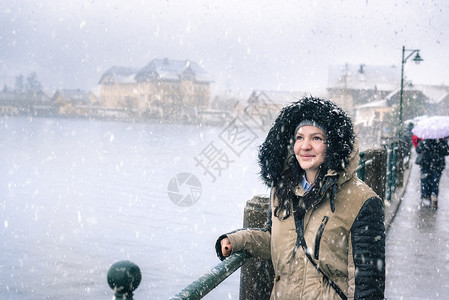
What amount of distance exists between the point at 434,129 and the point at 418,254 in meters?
3.49

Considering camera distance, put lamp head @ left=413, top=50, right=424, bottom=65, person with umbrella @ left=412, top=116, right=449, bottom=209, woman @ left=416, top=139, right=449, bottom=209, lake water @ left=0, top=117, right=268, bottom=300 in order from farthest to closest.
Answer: lamp head @ left=413, top=50, right=424, bottom=65, lake water @ left=0, top=117, right=268, bottom=300, woman @ left=416, top=139, right=449, bottom=209, person with umbrella @ left=412, top=116, right=449, bottom=209

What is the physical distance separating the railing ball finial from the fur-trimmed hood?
1115 mm

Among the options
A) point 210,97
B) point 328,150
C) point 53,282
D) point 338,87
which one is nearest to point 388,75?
point 338,87

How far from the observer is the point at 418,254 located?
19.9ft

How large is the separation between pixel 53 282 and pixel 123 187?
647 inches

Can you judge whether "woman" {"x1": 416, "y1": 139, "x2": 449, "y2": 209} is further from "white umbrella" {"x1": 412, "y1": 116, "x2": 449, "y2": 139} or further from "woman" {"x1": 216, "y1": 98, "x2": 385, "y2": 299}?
"woman" {"x1": 216, "y1": 98, "x2": 385, "y2": 299}

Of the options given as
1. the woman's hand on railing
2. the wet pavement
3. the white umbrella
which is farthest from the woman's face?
the white umbrella

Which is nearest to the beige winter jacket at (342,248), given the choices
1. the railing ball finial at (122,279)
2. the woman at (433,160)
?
the railing ball finial at (122,279)

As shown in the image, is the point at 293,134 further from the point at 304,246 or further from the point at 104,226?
the point at 104,226

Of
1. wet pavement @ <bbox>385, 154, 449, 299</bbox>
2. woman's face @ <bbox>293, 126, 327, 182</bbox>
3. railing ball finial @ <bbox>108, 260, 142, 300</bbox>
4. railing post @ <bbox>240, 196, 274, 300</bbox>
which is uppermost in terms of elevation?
woman's face @ <bbox>293, 126, 327, 182</bbox>

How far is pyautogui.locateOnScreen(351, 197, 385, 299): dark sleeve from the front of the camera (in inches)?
84.4

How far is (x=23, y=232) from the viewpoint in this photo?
19.9 m

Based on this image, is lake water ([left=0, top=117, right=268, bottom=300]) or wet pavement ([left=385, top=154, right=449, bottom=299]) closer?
wet pavement ([left=385, top=154, right=449, bottom=299])

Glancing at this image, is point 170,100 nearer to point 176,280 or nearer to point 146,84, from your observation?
point 146,84
